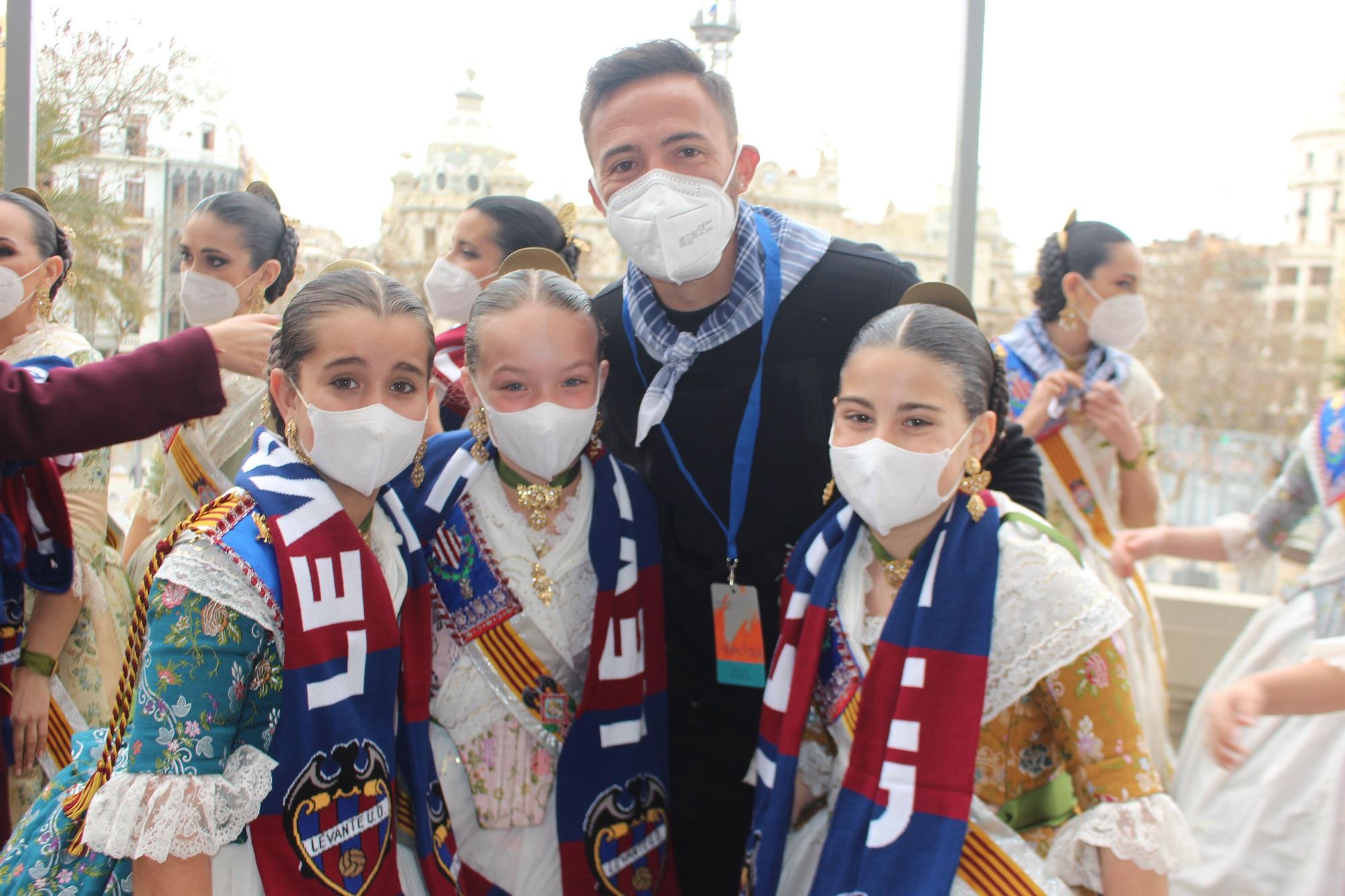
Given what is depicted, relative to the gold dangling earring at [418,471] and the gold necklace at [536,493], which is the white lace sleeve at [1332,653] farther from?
the gold dangling earring at [418,471]

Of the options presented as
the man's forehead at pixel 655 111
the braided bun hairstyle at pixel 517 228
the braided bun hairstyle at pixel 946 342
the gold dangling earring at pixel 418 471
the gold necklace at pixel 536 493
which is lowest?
the gold necklace at pixel 536 493

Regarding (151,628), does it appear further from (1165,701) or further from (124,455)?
(1165,701)

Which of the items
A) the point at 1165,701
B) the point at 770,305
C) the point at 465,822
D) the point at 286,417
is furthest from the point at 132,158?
the point at 1165,701

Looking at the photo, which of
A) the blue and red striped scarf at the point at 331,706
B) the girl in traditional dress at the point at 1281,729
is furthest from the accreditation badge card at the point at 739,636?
the girl in traditional dress at the point at 1281,729

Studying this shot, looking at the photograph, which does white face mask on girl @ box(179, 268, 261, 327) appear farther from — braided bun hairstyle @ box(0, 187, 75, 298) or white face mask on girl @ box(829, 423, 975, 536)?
white face mask on girl @ box(829, 423, 975, 536)

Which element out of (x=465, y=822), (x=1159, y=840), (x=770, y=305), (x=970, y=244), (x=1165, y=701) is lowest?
(x=1165, y=701)

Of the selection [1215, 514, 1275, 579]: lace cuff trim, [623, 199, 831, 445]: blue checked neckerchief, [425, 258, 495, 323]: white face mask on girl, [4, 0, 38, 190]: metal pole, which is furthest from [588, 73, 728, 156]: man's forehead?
[4, 0, 38, 190]: metal pole

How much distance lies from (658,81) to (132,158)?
2480 millimetres

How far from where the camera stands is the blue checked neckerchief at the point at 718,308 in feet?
7.03

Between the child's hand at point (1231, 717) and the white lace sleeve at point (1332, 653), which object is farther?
the white lace sleeve at point (1332, 653)

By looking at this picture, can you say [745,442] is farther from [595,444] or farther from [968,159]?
[968,159]

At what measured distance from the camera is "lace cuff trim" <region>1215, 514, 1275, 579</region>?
296 cm

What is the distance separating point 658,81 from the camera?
208cm

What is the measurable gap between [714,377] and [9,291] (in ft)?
5.72
